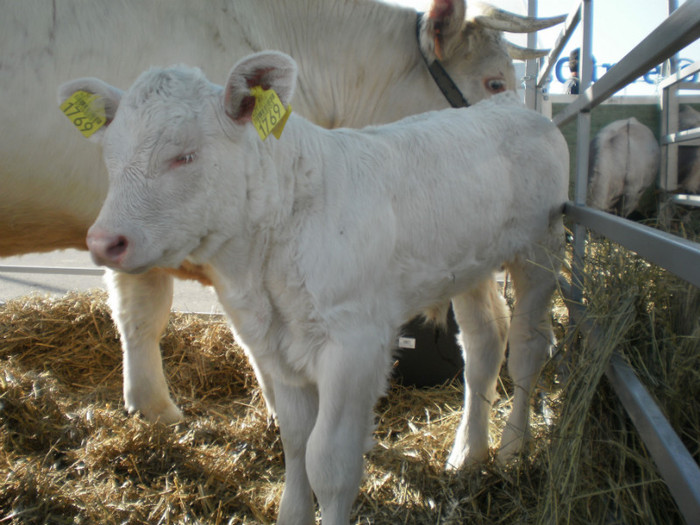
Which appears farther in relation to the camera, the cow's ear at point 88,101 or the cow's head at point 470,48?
the cow's head at point 470,48

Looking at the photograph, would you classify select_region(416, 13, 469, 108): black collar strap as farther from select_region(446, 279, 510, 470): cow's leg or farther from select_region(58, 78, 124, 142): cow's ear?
select_region(58, 78, 124, 142): cow's ear

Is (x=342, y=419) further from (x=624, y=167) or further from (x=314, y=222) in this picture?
(x=624, y=167)

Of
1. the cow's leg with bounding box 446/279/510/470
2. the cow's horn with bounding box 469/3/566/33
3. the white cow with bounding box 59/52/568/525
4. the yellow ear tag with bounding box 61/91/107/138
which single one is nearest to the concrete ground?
the cow's leg with bounding box 446/279/510/470

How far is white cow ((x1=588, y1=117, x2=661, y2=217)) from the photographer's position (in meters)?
5.34

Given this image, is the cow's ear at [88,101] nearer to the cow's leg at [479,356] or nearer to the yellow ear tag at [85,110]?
the yellow ear tag at [85,110]

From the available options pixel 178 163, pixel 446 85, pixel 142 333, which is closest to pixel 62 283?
pixel 142 333

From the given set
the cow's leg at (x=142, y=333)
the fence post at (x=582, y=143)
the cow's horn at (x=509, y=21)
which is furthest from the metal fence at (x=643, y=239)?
the cow's leg at (x=142, y=333)

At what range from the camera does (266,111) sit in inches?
73.4

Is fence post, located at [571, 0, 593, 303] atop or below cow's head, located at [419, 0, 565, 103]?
below

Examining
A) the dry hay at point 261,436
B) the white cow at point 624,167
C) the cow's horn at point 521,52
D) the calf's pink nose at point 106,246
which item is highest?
the cow's horn at point 521,52

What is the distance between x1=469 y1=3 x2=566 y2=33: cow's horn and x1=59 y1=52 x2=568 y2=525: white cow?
95 centimetres

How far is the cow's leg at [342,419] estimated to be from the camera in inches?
78.6

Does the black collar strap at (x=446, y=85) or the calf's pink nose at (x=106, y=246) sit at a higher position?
the black collar strap at (x=446, y=85)

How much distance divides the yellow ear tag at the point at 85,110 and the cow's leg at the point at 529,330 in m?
1.82
